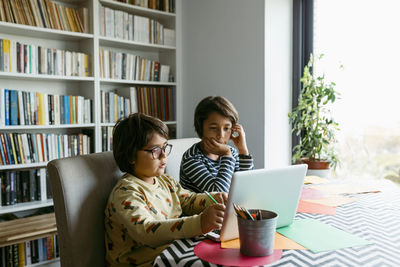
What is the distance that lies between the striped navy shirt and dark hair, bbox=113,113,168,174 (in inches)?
12.4

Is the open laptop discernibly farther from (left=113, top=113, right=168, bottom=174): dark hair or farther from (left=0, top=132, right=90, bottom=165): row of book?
(left=0, top=132, right=90, bottom=165): row of book

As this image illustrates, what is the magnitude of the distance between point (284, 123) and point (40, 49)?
6.16 feet

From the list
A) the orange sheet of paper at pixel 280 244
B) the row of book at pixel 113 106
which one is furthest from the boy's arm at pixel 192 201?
the row of book at pixel 113 106

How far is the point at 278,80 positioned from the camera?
270 centimetres

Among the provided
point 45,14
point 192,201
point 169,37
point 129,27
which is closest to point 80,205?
point 192,201

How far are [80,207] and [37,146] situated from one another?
153 centimetres

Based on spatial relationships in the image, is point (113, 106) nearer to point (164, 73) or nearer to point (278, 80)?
point (164, 73)

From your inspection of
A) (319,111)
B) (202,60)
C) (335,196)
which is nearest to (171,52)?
(202,60)

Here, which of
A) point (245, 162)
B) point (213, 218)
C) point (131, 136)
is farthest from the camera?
point (245, 162)

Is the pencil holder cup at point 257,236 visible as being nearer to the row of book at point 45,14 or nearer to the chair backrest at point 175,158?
the chair backrest at point 175,158

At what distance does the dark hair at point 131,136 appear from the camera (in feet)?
3.88

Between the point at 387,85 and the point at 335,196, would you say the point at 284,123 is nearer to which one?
the point at 387,85

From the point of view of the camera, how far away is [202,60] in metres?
3.11

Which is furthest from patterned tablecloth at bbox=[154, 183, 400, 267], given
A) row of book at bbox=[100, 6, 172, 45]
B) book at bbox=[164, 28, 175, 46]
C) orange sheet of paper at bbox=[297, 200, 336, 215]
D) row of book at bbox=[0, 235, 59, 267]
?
book at bbox=[164, 28, 175, 46]
